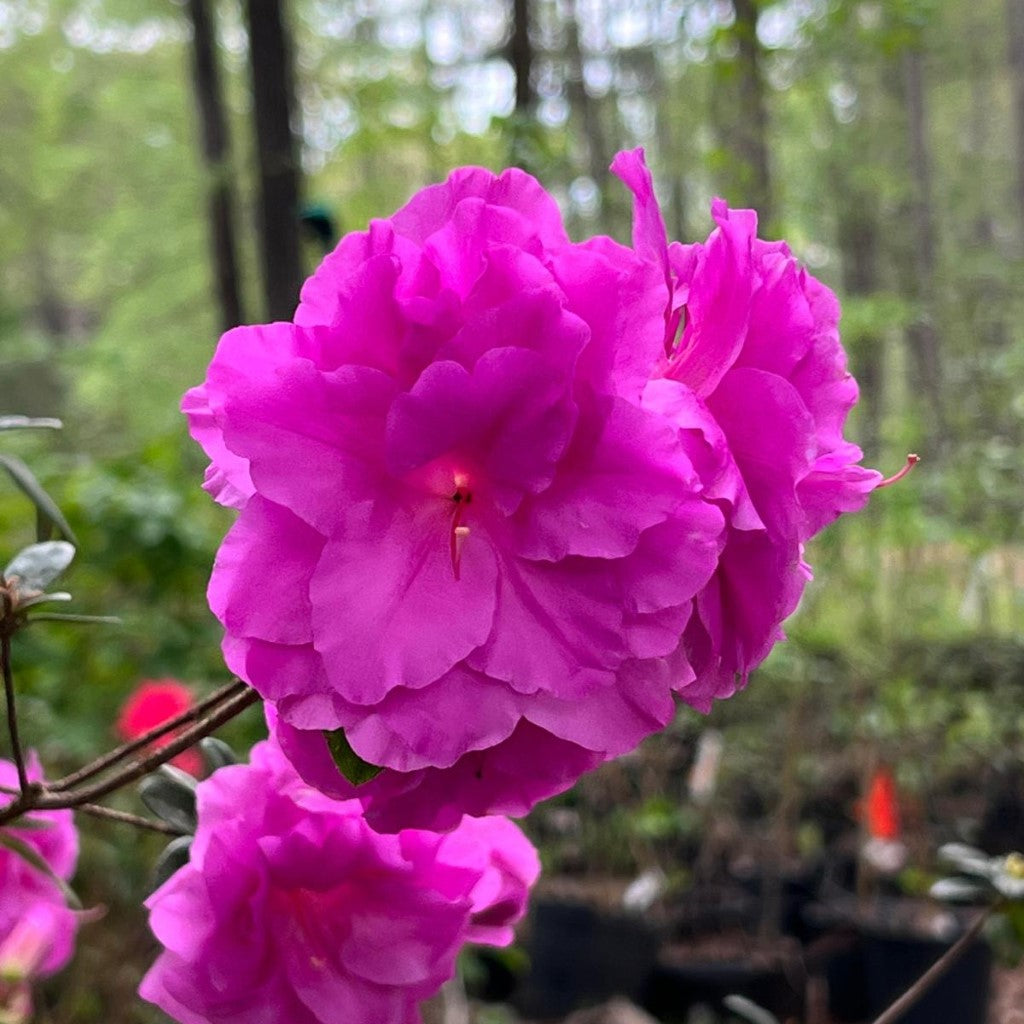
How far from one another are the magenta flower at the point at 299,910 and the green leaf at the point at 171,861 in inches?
2.3

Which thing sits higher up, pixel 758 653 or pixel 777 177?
pixel 777 177

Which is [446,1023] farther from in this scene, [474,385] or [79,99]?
[79,99]

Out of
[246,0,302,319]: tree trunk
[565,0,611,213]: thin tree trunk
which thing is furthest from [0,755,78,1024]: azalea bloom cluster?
[565,0,611,213]: thin tree trunk

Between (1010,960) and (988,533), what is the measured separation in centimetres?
133

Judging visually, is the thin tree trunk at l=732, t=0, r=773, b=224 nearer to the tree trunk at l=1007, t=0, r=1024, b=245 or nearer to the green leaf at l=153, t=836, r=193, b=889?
the tree trunk at l=1007, t=0, r=1024, b=245

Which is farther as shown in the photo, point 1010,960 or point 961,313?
point 961,313

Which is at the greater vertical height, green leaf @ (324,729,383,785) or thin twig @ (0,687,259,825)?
green leaf @ (324,729,383,785)

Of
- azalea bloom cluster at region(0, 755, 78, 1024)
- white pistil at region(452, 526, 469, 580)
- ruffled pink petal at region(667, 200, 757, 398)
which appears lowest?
azalea bloom cluster at region(0, 755, 78, 1024)

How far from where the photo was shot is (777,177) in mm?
2918

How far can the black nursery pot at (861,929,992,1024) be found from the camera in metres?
2.26

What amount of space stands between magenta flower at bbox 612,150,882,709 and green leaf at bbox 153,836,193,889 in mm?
244

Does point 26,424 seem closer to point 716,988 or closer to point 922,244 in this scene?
point 716,988

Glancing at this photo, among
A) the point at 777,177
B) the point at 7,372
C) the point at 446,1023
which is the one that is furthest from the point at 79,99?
the point at 446,1023

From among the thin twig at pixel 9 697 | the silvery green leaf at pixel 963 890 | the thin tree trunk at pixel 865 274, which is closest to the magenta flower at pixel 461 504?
the thin twig at pixel 9 697
